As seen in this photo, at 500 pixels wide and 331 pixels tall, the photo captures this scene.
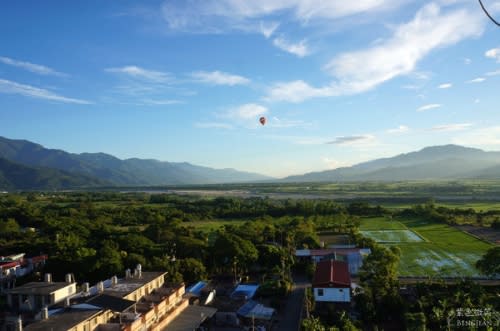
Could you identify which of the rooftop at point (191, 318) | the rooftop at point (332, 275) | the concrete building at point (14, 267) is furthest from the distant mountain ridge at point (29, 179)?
the rooftop at point (332, 275)

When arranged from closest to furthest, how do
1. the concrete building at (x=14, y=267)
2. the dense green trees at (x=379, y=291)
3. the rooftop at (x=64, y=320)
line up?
1. the rooftop at (x=64, y=320)
2. the dense green trees at (x=379, y=291)
3. the concrete building at (x=14, y=267)

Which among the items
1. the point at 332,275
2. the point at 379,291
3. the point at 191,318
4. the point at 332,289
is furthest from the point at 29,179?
the point at 379,291

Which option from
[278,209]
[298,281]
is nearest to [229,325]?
[298,281]

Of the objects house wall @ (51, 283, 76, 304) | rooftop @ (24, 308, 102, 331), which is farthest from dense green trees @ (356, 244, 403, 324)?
house wall @ (51, 283, 76, 304)

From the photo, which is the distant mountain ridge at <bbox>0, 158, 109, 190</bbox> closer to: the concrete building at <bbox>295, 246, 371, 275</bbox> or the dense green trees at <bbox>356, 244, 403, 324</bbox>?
the concrete building at <bbox>295, 246, 371, 275</bbox>

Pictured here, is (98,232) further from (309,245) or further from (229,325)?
(229,325)

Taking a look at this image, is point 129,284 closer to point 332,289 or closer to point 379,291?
point 332,289

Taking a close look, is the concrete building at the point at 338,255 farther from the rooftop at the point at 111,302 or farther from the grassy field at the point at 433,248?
the rooftop at the point at 111,302
